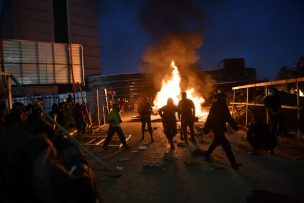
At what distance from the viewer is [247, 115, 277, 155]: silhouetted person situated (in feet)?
25.0

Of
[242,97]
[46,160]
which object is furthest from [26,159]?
[242,97]

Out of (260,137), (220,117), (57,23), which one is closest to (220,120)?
Result: (220,117)

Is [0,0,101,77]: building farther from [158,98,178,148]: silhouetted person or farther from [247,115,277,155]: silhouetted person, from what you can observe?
[247,115,277,155]: silhouetted person

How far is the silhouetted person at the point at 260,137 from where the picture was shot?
7.62m

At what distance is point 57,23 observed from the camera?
40.2m

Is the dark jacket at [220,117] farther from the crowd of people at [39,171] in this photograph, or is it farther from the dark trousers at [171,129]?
the crowd of people at [39,171]

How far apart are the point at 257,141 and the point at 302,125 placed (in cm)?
Answer: 128

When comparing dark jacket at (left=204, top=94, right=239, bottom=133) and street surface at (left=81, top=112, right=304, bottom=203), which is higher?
dark jacket at (left=204, top=94, right=239, bottom=133)

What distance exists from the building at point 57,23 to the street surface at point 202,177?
3201cm

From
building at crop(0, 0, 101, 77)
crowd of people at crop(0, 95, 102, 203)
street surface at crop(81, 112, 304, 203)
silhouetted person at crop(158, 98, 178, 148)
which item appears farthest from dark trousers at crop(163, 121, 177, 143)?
building at crop(0, 0, 101, 77)

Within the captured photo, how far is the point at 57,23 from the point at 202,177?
39.4 metres

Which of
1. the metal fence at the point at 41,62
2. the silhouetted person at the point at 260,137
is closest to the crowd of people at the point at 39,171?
the silhouetted person at the point at 260,137

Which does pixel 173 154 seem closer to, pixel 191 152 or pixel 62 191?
pixel 191 152

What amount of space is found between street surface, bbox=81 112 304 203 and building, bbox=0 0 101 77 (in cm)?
3201
